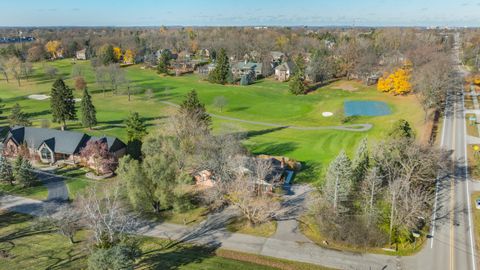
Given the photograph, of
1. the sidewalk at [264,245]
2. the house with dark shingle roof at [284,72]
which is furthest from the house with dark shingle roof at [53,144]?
the house with dark shingle roof at [284,72]

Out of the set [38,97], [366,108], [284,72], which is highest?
[284,72]

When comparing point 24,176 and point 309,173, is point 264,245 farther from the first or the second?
point 24,176

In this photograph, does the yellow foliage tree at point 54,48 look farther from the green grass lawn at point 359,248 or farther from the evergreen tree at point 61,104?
the green grass lawn at point 359,248

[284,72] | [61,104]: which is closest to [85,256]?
[61,104]

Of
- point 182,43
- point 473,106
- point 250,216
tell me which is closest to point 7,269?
Result: point 250,216

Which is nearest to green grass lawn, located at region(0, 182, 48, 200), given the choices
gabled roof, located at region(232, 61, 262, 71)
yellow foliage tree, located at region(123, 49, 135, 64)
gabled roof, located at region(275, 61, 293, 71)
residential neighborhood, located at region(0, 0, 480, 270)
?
residential neighborhood, located at region(0, 0, 480, 270)

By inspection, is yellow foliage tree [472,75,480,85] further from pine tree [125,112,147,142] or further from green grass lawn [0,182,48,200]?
green grass lawn [0,182,48,200]

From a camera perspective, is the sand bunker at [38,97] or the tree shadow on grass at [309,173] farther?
the sand bunker at [38,97]
